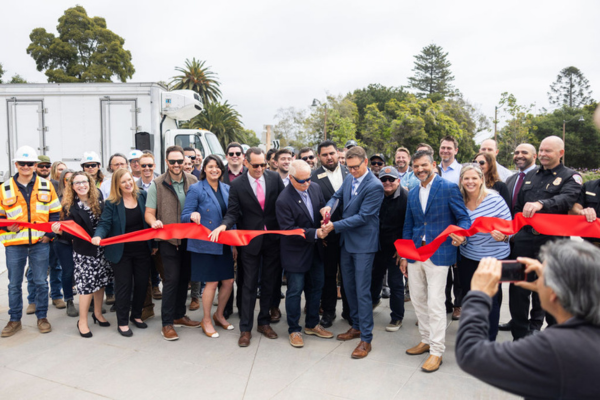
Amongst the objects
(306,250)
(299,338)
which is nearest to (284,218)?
(306,250)

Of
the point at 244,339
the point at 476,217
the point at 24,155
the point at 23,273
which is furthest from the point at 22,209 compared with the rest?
the point at 476,217

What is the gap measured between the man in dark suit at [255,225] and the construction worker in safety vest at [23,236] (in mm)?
Result: 2335

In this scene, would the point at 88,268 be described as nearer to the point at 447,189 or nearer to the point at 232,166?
the point at 232,166

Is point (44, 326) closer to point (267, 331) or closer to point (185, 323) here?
point (185, 323)

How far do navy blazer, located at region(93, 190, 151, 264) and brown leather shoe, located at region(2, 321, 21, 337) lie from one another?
55.4 inches

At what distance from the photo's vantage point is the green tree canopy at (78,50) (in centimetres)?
3534

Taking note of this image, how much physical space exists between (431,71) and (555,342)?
78.2 meters

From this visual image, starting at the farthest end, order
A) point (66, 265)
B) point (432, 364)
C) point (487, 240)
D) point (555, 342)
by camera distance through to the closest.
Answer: point (66, 265) → point (487, 240) → point (432, 364) → point (555, 342)

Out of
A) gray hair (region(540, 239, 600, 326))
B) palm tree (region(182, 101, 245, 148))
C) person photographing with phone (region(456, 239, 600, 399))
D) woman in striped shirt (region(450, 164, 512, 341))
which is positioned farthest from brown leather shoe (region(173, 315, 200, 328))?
palm tree (region(182, 101, 245, 148))

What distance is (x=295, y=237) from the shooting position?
4789mm

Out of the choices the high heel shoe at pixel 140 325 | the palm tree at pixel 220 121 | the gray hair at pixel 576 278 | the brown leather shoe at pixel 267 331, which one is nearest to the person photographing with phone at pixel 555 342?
the gray hair at pixel 576 278

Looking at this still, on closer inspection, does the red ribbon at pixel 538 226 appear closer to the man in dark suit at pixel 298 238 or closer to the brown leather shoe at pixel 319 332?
the man in dark suit at pixel 298 238

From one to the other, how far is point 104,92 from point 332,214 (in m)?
9.88

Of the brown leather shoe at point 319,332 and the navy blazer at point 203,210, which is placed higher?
the navy blazer at point 203,210
